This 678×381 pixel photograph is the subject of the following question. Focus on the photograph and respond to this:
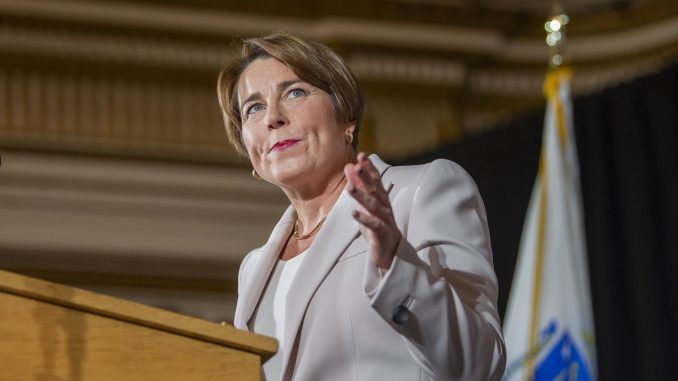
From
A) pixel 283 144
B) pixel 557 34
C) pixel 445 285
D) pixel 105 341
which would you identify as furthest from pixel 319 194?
pixel 557 34

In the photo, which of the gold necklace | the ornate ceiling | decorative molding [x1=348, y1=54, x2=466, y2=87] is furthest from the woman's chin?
decorative molding [x1=348, y1=54, x2=466, y2=87]

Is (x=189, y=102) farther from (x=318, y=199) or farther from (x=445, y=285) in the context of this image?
(x=445, y=285)

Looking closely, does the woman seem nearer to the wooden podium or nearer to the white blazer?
the white blazer

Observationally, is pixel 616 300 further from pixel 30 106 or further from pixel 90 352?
pixel 90 352

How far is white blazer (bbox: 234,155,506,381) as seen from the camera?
1.78 m

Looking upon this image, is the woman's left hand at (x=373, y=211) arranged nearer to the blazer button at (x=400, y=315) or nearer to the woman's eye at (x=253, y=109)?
the blazer button at (x=400, y=315)

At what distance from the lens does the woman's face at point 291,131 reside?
2164mm

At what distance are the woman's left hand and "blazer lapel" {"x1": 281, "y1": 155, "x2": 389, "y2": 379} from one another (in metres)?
0.26

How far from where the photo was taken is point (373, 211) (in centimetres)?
169

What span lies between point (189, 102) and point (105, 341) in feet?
16.3

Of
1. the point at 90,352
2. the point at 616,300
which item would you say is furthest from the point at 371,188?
the point at 616,300

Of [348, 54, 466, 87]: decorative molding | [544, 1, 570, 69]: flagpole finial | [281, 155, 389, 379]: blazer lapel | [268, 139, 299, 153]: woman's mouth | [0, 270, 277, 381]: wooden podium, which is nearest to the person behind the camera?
[0, 270, 277, 381]: wooden podium

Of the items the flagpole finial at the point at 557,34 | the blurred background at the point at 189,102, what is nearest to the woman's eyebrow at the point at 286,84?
the flagpole finial at the point at 557,34

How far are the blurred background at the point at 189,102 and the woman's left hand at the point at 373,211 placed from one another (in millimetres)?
4110
